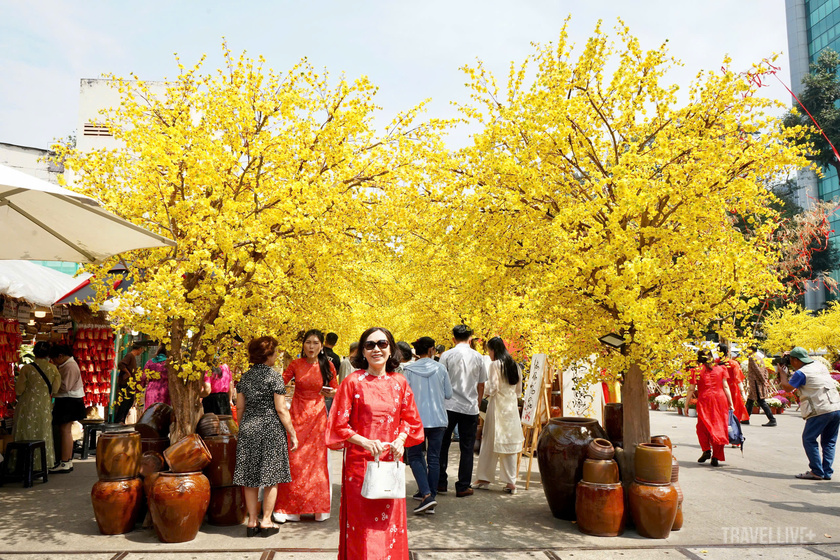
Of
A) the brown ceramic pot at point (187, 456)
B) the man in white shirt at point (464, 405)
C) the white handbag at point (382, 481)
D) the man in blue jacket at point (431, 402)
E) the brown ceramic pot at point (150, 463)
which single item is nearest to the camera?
the white handbag at point (382, 481)

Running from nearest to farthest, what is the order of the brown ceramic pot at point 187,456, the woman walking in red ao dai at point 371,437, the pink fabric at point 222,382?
1. the woman walking in red ao dai at point 371,437
2. the brown ceramic pot at point 187,456
3. the pink fabric at point 222,382

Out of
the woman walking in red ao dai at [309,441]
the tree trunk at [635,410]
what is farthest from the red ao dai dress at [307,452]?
the tree trunk at [635,410]

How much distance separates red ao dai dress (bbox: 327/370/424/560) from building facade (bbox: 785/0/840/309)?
192 ft

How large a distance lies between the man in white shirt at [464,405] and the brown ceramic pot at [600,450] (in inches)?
67.7

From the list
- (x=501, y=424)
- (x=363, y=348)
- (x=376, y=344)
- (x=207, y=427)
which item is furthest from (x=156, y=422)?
(x=501, y=424)

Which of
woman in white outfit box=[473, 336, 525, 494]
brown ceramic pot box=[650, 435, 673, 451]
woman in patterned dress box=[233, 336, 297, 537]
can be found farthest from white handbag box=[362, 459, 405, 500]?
woman in white outfit box=[473, 336, 525, 494]

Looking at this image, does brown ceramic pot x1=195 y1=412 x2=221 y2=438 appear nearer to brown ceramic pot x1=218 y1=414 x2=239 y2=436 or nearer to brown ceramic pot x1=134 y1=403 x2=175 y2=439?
brown ceramic pot x1=218 y1=414 x2=239 y2=436

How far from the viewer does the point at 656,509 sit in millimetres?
5035

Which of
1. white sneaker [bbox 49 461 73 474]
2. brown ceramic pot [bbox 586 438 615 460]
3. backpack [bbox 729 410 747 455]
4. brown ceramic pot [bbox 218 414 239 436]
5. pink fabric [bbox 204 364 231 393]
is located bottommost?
white sneaker [bbox 49 461 73 474]

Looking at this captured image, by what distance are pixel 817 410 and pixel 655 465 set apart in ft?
13.5

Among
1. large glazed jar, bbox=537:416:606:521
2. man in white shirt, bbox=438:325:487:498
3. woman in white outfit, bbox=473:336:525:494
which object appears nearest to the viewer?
large glazed jar, bbox=537:416:606:521

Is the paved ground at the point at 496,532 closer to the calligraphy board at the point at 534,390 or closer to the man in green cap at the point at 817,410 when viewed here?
the man in green cap at the point at 817,410

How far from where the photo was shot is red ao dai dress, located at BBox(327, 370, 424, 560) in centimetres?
354

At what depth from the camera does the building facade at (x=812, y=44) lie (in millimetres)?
54312
